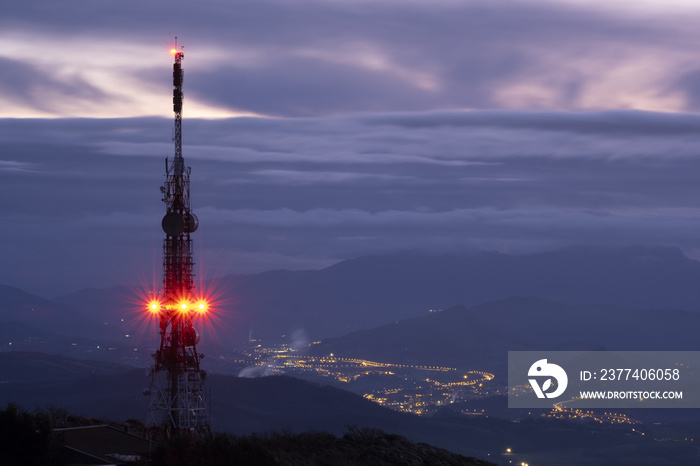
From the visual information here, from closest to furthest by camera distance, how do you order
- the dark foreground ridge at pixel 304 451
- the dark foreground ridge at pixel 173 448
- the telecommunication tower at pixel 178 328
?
the dark foreground ridge at pixel 304 451, the dark foreground ridge at pixel 173 448, the telecommunication tower at pixel 178 328

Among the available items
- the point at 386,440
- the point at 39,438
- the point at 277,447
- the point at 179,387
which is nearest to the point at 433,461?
the point at 386,440

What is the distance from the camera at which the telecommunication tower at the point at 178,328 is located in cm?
6372

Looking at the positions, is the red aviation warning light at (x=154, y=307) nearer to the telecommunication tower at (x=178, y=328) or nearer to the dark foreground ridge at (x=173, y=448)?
the telecommunication tower at (x=178, y=328)

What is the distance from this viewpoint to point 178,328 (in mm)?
64375

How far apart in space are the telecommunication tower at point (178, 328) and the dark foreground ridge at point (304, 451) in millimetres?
7328

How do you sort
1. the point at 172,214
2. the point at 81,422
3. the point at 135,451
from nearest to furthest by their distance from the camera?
the point at 135,451
the point at 81,422
the point at 172,214

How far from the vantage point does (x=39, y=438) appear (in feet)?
151

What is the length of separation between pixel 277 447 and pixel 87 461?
34.1 feet

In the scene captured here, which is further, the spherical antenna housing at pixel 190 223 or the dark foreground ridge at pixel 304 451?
the spherical antenna housing at pixel 190 223

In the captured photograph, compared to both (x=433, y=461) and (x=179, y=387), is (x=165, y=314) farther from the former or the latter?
(x=433, y=461)

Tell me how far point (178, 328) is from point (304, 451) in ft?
43.6

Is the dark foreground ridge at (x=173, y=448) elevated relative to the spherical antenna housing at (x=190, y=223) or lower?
lower

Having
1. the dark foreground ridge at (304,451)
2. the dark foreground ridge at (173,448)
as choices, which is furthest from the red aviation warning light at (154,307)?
the dark foreground ridge at (304,451)

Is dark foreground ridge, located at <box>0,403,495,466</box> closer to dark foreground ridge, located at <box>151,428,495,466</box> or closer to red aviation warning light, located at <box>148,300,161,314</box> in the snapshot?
dark foreground ridge, located at <box>151,428,495,466</box>
